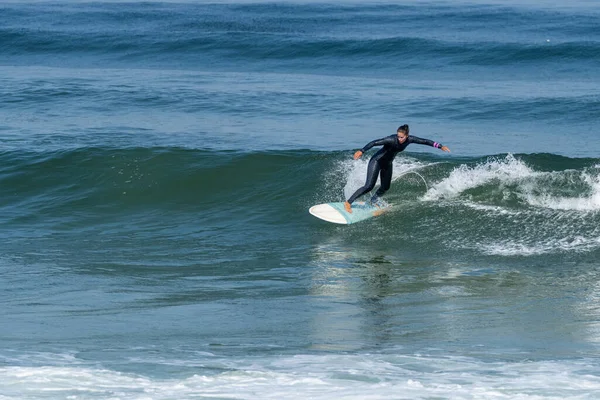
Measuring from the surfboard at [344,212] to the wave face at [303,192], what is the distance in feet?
0.67

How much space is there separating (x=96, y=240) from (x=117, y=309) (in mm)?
4178

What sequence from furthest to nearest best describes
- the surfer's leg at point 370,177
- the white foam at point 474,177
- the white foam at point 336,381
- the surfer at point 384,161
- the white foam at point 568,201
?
the white foam at point 474,177 < the white foam at point 568,201 < the surfer's leg at point 370,177 < the surfer at point 384,161 < the white foam at point 336,381

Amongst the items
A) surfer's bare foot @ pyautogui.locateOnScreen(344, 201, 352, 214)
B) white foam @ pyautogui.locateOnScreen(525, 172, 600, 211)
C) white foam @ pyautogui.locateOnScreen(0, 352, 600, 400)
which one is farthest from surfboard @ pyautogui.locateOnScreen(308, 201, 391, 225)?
white foam @ pyautogui.locateOnScreen(0, 352, 600, 400)

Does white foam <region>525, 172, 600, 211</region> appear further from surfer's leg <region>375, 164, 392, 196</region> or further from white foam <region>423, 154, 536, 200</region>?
surfer's leg <region>375, 164, 392, 196</region>

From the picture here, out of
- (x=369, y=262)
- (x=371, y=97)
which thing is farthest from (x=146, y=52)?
(x=369, y=262)

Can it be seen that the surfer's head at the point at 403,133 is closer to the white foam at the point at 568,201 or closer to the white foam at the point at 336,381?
the white foam at the point at 568,201

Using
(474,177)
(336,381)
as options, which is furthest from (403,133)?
(336,381)

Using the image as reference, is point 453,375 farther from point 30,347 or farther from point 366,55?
point 366,55

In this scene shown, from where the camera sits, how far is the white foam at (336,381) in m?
6.36

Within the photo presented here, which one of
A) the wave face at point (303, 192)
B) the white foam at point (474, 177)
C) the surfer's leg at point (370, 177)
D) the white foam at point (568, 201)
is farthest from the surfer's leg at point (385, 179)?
the white foam at point (568, 201)

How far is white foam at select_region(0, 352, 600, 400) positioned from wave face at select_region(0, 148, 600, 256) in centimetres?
500

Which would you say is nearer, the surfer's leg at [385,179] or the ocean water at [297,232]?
the ocean water at [297,232]

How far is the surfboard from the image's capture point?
13164 millimetres

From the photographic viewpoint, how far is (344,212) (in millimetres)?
13242
